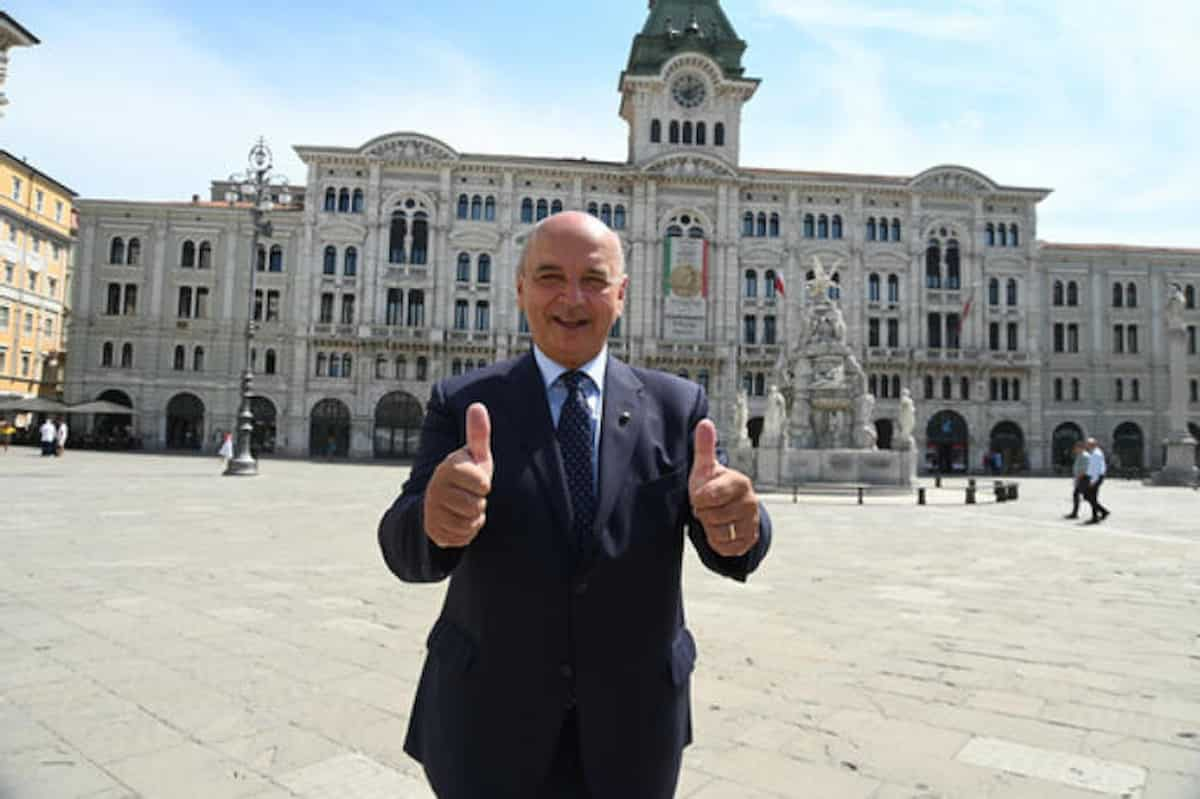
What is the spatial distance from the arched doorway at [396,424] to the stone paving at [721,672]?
117 feet

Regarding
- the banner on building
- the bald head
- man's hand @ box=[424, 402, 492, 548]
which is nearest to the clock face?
the banner on building

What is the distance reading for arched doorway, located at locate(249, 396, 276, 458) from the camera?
46.1 meters

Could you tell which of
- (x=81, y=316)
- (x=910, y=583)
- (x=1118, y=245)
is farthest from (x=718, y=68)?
(x=910, y=583)

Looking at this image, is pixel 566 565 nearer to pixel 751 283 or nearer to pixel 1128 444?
pixel 751 283

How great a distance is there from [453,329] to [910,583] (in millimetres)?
40863

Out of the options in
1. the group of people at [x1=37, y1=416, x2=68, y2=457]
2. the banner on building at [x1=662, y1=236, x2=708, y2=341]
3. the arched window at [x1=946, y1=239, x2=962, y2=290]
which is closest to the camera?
the group of people at [x1=37, y1=416, x2=68, y2=457]

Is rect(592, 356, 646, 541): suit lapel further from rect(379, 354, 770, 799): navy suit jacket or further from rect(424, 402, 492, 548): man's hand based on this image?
rect(424, 402, 492, 548): man's hand

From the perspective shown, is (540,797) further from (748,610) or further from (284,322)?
(284,322)

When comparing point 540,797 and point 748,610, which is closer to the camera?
point 540,797

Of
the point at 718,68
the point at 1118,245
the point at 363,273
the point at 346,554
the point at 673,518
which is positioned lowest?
the point at 346,554

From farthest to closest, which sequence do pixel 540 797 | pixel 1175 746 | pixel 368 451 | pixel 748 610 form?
pixel 368 451 < pixel 748 610 < pixel 1175 746 < pixel 540 797

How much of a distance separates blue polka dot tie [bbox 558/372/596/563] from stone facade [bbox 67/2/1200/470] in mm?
44076

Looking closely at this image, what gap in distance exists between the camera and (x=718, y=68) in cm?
4853

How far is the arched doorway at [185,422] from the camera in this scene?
46500 millimetres
